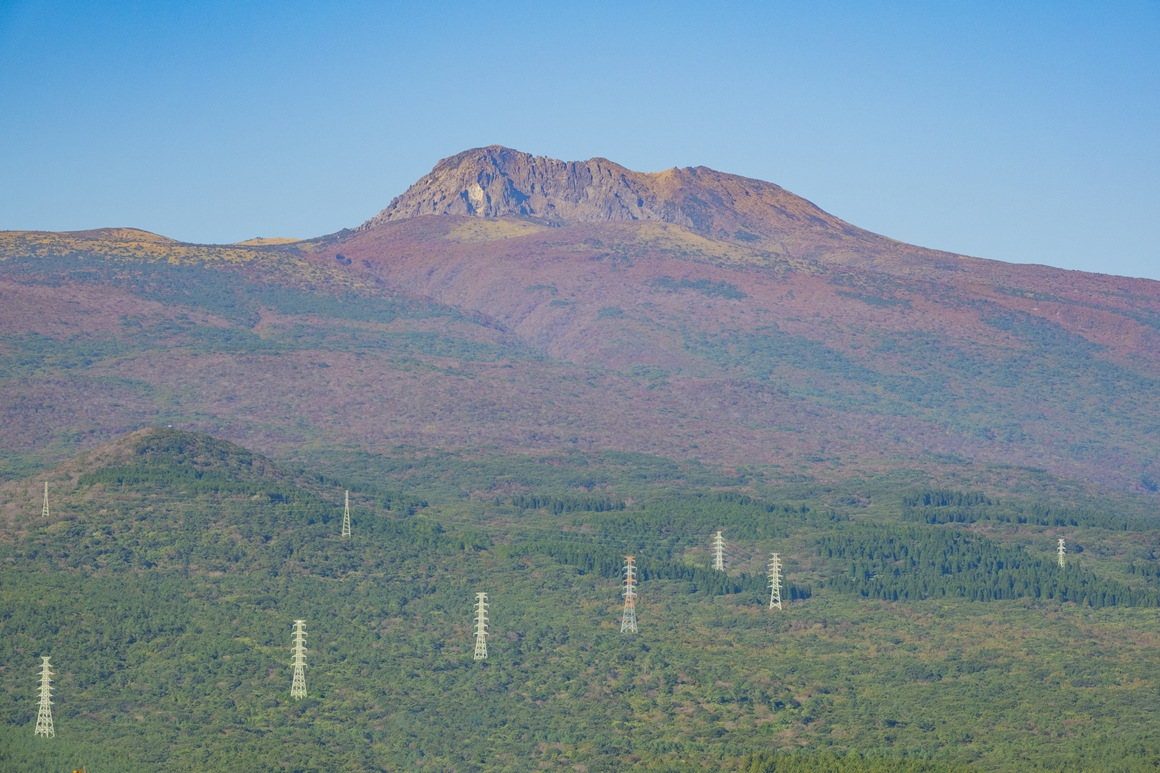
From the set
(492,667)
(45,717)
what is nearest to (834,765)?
(492,667)

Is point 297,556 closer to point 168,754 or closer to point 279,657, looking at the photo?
point 279,657

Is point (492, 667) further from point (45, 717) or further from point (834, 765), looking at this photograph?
point (834, 765)

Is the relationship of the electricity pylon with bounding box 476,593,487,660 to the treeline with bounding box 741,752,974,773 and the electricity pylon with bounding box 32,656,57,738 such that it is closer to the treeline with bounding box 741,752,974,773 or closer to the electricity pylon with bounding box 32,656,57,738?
the treeline with bounding box 741,752,974,773

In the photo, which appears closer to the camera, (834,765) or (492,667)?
(834,765)

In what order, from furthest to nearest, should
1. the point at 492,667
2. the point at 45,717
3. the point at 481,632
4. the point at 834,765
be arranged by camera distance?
1. the point at 492,667
2. the point at 481,632
3. the point at 45,717
4. the point at 834,765

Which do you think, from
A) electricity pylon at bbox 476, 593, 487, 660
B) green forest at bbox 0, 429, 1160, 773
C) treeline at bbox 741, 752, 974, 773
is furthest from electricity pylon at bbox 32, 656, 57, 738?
treeline at bbox 741, 752, 974, 773

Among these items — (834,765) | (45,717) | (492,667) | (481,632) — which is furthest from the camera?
(492,667)

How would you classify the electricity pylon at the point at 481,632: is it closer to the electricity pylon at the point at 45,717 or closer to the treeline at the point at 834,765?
the treeline at the point at 834,765

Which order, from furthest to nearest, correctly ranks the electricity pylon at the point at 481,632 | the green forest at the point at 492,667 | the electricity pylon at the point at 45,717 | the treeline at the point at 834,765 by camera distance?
the electricity pylon at the point at 481,632 < the green forest at the point at 492,667 < the electricity pylon at the point at 45,717 < the treeline at the point at 834,765

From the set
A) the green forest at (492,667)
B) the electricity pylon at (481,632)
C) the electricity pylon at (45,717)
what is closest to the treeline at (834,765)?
the green forest at (492,667)

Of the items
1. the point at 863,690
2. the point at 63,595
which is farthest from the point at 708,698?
the point at 63,595


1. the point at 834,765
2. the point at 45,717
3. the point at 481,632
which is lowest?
the point at 45,717
